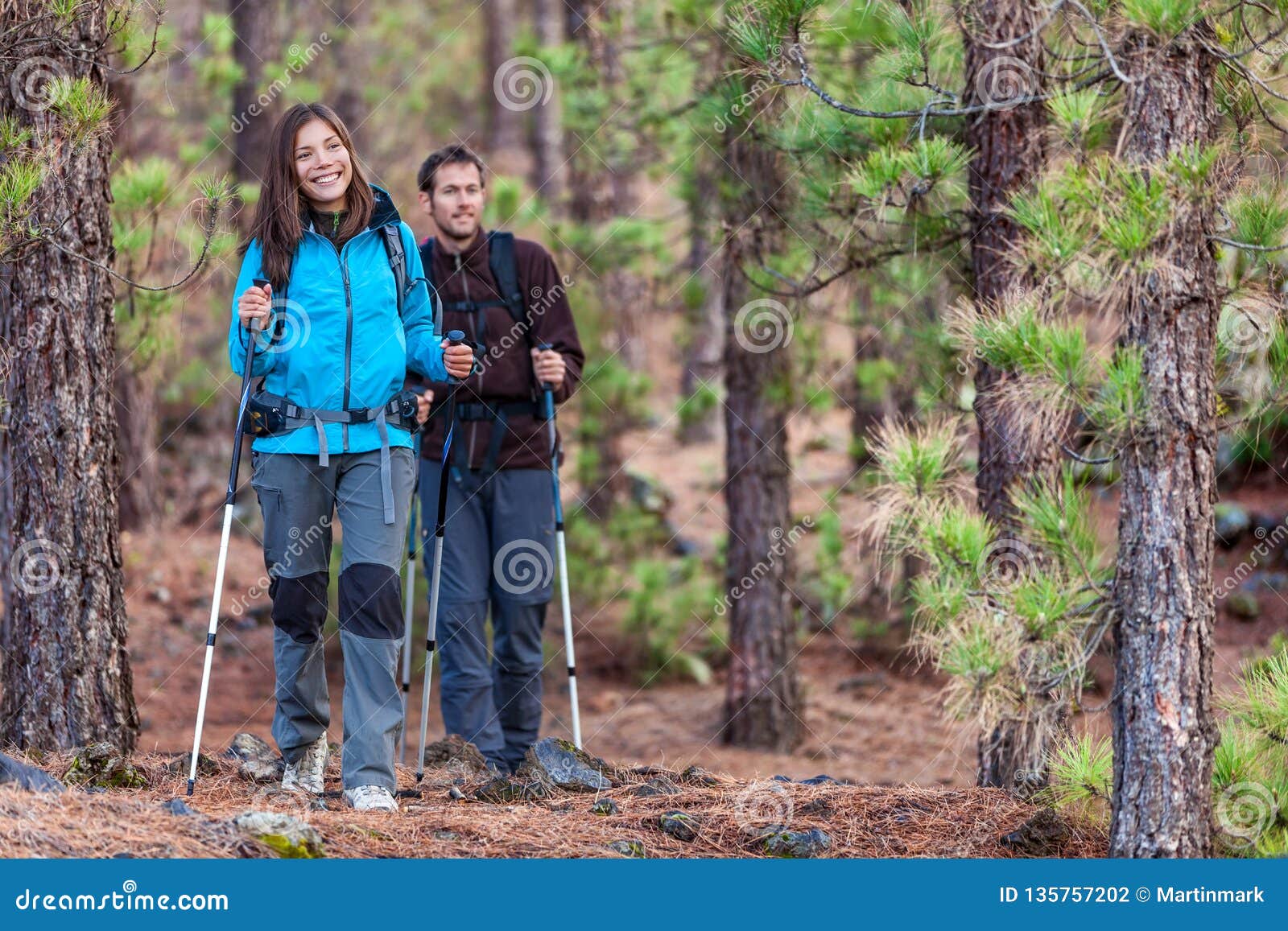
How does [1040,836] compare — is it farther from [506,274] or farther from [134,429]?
[134,429]

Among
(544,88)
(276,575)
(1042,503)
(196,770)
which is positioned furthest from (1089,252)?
(544,88)

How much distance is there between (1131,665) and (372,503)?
2100mm

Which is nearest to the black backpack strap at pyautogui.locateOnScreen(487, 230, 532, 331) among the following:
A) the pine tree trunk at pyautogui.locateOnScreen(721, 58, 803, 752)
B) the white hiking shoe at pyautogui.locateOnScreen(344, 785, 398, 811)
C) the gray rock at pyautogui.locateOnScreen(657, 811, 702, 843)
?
the white hiking shoe at pyautogui.locateOnScreen(344, 785, 398, 811)

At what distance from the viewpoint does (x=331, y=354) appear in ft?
12.2

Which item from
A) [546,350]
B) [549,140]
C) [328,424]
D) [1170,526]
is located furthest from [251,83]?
[1170,526]

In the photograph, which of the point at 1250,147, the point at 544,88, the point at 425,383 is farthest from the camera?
the point at 544,88

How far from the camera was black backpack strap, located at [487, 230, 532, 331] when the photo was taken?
15.6ft

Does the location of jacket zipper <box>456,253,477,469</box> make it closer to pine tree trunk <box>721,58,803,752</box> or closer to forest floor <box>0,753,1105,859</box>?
forest floor <box>0,753,1105,859</box>

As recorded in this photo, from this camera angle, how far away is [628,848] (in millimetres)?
3400

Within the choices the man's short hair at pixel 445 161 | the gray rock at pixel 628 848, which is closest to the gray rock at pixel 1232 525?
the man's short hair at pixel 445 161

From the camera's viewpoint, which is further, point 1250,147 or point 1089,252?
point 1250,147

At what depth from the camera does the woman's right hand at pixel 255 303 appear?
359 cm

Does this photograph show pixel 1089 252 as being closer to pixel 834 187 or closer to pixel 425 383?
pixel 834 187

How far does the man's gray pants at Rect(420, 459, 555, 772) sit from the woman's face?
122cm
